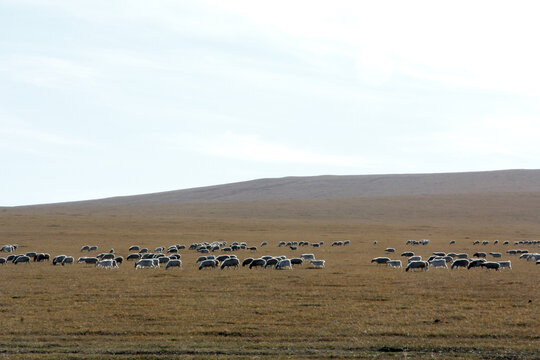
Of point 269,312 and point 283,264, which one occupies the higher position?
point 283,264

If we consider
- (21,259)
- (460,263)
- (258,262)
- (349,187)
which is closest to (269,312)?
(258,262)

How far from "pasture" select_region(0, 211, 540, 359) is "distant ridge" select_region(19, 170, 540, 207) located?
88.4 m

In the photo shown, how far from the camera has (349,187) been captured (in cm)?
13375

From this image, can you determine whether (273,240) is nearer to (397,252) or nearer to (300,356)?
(397,252)

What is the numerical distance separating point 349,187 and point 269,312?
11842 cm

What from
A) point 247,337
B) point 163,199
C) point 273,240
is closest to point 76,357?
point 247,337

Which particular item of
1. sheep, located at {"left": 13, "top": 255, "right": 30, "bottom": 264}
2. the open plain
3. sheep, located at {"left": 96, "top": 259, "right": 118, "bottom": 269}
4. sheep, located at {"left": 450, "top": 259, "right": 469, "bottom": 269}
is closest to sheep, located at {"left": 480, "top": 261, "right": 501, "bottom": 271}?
the open plain

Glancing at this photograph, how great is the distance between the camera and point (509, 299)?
62.5 ft

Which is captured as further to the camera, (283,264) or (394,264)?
(394,264)

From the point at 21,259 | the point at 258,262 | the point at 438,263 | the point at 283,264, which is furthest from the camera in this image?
the point at 21,259

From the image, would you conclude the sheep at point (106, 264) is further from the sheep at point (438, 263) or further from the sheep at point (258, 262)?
the sheep at point (438, 263)

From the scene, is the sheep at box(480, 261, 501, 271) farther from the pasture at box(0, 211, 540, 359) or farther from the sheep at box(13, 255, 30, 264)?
the sheep at box(13, 255, 30, 264)

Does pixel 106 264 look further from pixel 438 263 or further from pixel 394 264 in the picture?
pixel 438 263

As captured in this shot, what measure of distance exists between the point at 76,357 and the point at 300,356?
441 centimetres
